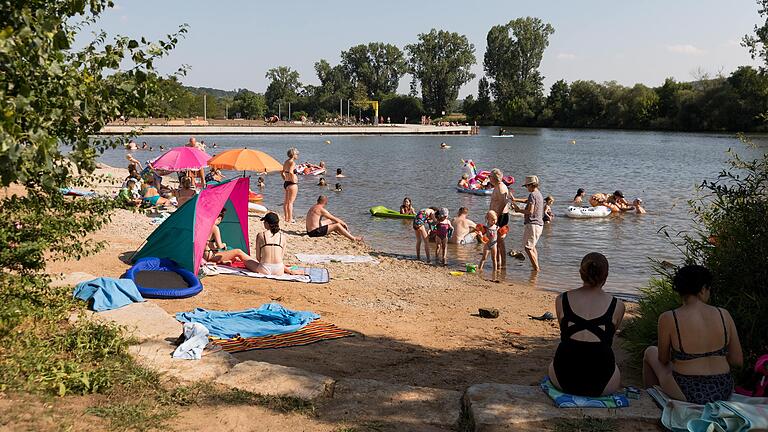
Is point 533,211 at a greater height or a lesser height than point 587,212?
greater

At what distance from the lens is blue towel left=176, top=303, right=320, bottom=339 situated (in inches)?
270

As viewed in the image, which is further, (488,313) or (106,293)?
(488,313)

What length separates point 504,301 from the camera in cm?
983

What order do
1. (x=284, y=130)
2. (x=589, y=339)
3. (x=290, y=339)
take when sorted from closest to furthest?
(x=589, y=339) → (x=290, y=339) → (x=284, y=130)

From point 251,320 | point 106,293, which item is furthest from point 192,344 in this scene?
point 106,293

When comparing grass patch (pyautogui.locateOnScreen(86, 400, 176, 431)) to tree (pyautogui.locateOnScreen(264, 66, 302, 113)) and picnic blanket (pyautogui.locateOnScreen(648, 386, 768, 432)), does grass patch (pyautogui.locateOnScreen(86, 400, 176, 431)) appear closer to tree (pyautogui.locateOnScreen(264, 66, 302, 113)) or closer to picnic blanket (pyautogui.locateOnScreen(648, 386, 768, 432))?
picnic blanket (pyautogui.locateOnScreen(648, 386, 768, 432))

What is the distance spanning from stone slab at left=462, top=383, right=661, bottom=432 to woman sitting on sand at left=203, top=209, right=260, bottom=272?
5853mm

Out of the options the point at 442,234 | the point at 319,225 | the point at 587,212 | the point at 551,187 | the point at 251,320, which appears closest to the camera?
the point at 251,320

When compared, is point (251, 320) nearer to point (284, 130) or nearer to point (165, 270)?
point (165, 270)

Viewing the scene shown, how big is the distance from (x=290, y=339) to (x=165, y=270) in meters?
2.79

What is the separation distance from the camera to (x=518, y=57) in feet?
348

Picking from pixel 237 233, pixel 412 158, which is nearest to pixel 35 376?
pixel 237 233

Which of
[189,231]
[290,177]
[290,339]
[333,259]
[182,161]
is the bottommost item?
[333,259]

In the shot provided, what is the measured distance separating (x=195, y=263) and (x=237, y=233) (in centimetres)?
215
